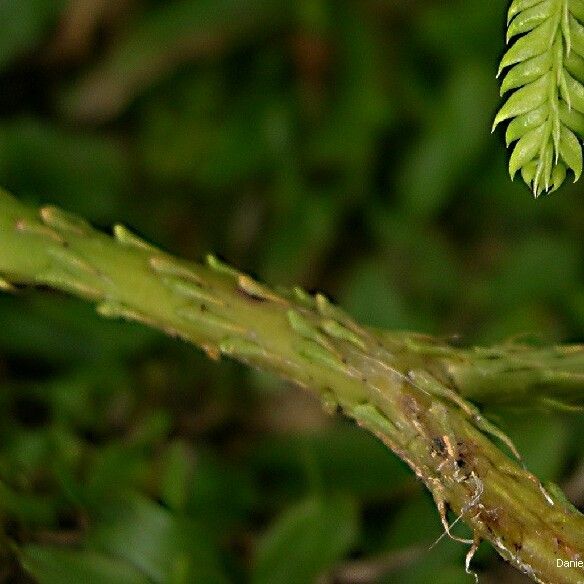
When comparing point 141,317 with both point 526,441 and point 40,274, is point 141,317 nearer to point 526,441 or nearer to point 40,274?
point 40,274

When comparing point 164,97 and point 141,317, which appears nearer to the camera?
point 141,317

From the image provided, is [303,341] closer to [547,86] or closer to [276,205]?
[547,86]

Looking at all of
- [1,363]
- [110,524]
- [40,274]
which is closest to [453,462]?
[40,274]

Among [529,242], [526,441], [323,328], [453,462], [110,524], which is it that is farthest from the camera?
[529,242]

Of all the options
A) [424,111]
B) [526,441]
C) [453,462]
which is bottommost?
[526,441]

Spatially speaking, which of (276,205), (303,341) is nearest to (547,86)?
(303,341)

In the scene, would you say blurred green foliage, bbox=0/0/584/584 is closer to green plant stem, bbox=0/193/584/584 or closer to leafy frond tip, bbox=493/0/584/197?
green plant stem, bbox=0/193/584/584

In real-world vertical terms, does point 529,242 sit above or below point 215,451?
above

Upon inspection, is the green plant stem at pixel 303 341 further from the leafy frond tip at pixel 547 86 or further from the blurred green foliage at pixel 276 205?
the blurred green foliage at pixel 276 205

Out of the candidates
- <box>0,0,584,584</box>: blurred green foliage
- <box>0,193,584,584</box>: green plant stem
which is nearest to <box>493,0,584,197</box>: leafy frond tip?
<box>0,193,584,584</box>: green plant stem
